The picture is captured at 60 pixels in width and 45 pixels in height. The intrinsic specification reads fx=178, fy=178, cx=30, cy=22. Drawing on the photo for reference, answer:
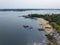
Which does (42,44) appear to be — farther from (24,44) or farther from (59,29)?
A: (59,29)

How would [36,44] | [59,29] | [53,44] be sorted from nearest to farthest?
[53,44] → [36,44] → [59,29]

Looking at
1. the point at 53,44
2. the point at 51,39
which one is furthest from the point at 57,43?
the point at 51,39

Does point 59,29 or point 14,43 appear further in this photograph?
point 59,29

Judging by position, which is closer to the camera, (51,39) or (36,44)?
(36,44)

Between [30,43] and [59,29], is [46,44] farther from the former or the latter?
[59,29]

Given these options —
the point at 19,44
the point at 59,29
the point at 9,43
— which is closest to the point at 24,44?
the point at 19,44

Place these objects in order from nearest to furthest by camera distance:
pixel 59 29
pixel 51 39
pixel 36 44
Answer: pixel 36 44 < pixel 51 39 < pixel 59 29

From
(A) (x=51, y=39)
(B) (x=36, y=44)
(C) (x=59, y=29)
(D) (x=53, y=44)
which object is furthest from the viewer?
(C) (x=59, y=29)

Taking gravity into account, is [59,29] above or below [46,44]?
below

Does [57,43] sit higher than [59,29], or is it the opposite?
[57,43]
